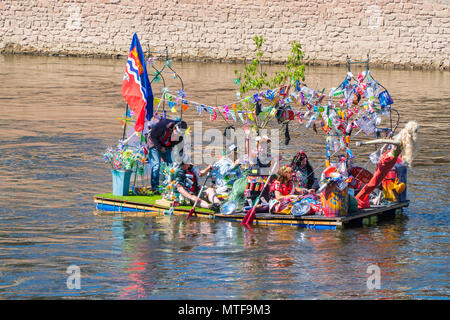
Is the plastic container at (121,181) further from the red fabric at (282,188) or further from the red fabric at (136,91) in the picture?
the red fabric at (282,188)

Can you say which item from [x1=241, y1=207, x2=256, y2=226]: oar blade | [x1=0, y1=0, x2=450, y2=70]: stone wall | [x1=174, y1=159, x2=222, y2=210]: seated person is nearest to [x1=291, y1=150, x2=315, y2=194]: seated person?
[x1=241, y1=207, x2=256, y2=226]: oar blade

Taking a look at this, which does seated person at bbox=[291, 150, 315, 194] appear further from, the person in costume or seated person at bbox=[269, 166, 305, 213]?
the person in costume

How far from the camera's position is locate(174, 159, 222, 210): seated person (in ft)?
39.4

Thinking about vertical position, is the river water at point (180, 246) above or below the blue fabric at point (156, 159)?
below

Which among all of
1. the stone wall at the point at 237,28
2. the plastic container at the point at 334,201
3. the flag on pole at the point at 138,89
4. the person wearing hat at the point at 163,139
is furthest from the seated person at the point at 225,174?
the stone wall at the point at 237,28

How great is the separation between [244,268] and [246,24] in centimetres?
2424

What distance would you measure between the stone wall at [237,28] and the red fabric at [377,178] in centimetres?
2086

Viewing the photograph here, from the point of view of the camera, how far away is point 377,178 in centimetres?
1151

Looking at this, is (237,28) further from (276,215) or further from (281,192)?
(276,215)

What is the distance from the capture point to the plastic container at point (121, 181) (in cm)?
1245

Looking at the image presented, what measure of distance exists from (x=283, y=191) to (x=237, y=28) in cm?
2216

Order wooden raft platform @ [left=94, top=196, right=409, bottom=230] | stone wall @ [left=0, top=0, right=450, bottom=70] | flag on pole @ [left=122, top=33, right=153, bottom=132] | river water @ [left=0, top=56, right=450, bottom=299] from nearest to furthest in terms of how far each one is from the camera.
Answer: river water @ [left=0, top=56, right=450, bottom=299], wooden raft platform @ [left=94, top=196, right=409, bottom=230], flag on pole @ [left=122, top=33, right=153, bottom=132], stone wall @ [left=0, top=0, right=450, bottom=70]

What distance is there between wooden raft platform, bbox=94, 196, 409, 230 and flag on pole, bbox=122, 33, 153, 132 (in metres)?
1.14

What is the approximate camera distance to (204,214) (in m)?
11.9
